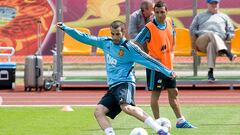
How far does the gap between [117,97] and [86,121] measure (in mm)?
2921

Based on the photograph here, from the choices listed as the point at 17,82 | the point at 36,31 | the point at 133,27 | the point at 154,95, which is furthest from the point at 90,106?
the point at 36,31

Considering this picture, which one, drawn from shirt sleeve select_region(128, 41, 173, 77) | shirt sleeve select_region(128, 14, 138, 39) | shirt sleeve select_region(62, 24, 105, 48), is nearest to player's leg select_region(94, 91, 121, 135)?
shirt sleeve select_region(128, 41, 173, 77)

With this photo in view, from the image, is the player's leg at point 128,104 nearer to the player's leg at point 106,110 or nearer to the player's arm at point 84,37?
the player's leg at point 106,110

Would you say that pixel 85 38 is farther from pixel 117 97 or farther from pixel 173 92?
pixel 173 92

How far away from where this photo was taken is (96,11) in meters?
23.9

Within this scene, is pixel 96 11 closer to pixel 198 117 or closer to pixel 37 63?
pixel 37 63

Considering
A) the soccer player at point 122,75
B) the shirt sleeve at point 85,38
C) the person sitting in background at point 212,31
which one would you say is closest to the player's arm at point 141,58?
the soccer player at point 122,75

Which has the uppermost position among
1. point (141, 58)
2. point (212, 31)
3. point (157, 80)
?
point (212, 31)

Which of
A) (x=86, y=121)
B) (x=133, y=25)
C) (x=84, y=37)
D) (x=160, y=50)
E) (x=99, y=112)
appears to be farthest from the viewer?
(x=133, y=25)

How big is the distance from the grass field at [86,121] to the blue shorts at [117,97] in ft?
3.67

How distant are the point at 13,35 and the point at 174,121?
489 inches

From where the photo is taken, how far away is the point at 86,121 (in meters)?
14.0

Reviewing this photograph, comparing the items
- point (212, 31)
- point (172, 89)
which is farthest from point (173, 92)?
point (212, 31)

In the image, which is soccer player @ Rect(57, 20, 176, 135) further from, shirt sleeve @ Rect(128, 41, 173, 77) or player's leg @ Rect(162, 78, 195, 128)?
player's leg @ Rect(162, 78, 195, 128)
